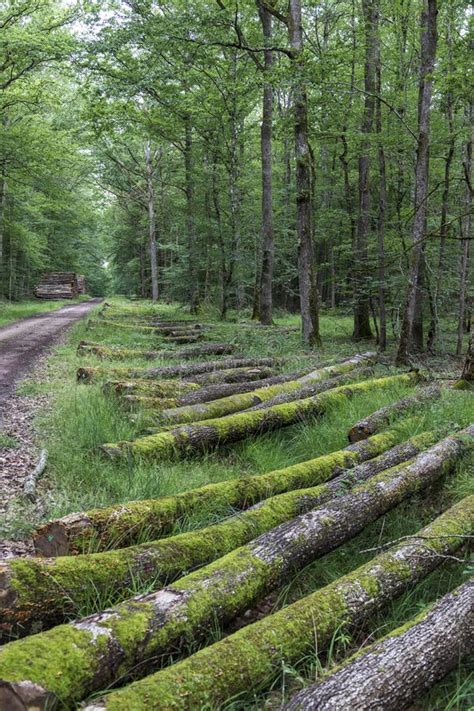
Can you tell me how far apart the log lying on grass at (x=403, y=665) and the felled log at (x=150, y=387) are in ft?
17.1

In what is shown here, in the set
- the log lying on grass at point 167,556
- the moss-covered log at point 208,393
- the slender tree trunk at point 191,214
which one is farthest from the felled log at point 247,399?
the slender tree trunk at point 191,214

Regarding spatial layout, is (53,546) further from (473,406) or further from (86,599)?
(473,406)

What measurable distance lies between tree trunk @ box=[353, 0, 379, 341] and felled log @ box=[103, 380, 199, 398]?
641cm

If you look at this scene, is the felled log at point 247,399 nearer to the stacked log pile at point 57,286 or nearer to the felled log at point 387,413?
the felled log at point 387,413

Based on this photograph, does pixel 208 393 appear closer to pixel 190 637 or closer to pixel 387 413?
pixel 387 413

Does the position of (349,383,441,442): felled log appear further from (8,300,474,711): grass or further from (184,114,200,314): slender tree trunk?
(184,114,200,314): slender tree trunk

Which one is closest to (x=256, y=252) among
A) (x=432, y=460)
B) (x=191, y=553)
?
(x=432, y=460)

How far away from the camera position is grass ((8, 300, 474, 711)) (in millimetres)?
2830

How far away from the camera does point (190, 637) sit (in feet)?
9.22

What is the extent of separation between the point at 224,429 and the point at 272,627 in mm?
3385

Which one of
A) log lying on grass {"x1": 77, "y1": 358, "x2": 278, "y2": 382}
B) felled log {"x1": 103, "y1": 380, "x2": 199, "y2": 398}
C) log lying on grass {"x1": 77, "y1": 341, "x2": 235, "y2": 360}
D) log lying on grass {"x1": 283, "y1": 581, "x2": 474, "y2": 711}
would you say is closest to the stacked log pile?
log lying on grass {"x1": 77, "y1": 341, "x2": 235, "y2": 360}

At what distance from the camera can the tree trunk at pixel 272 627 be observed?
7.66 feet

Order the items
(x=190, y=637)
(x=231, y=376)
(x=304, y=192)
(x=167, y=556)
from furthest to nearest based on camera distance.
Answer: (x=304, y=192)
(x=231, y=376)
(x=167, y=556)
(x=190, y=637)

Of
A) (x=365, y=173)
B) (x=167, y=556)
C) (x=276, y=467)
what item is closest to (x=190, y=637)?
(x=167, y=556)
